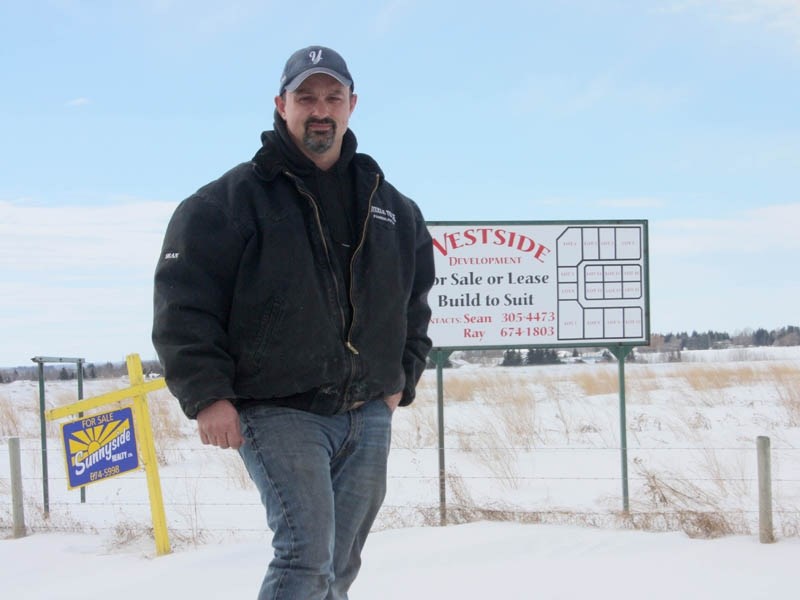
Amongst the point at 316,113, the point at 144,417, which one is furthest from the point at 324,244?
the point at 144,417

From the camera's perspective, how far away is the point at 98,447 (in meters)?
6.62

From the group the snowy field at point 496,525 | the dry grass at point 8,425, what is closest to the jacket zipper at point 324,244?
the snowy field at point 496,525

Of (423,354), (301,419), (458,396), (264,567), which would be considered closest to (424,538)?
(264,567)

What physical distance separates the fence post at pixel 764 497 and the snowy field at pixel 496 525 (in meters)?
0.10

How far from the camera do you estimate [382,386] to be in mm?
2727

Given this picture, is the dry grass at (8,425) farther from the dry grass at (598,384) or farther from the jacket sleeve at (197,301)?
the jacket sleeve at (197,301)

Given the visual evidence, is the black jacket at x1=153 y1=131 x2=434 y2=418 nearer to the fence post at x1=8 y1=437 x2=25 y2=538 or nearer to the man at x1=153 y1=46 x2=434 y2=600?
the man at x1=153 y1=46 x2=434 y2=600

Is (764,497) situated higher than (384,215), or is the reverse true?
(384,215)

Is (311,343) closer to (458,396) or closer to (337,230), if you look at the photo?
(337,230)

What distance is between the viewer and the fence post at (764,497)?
558 centimetres

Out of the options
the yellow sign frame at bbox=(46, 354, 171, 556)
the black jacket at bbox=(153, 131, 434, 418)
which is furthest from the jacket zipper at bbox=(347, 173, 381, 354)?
the yellow sign frame at bbox=(46, 354, 171, 556)

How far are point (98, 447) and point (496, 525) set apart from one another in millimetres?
2985

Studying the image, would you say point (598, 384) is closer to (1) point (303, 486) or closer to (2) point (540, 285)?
(2) point (540, 285)

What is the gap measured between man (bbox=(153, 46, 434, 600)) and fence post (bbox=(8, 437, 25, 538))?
15.9 feet
